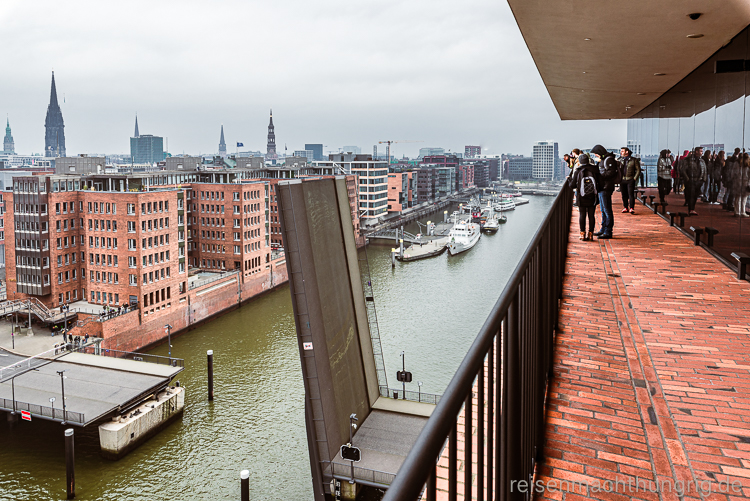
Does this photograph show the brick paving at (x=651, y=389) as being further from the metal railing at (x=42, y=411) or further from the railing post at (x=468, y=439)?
the metal railing at (x=42, y=411)

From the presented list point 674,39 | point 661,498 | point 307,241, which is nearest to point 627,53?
point 674,39

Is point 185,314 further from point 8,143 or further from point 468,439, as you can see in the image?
point 8,143

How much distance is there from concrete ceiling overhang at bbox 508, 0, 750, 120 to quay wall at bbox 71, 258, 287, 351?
17502 millimetres

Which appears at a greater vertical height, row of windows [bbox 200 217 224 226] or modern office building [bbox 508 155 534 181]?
modern office building [bbox 508 155 534 181]

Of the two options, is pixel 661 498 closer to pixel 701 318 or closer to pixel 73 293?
pixel 701 318

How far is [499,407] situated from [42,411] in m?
16.1

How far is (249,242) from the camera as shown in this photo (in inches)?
1155

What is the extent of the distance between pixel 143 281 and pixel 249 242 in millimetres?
8071

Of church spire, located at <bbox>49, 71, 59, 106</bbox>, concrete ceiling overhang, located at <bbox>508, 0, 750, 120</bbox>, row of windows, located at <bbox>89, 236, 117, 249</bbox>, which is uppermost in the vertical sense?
church spire, located at <bbox>49, 71, 59, 106</bbox>

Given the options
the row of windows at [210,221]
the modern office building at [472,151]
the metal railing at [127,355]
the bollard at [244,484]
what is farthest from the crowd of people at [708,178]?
the modern office building at [472,151]

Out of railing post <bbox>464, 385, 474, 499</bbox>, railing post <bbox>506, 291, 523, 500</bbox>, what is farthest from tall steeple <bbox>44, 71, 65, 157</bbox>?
railing post <bbox>464, 385, 474, 499</bbox>

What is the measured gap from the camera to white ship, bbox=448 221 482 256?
3908cm

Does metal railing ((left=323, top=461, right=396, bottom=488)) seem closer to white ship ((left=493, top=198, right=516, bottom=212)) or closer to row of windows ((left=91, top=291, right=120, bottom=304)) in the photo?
row of windows ((left=91, top=291, right=120, bottom=304))

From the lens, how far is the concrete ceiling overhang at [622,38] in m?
4.46
